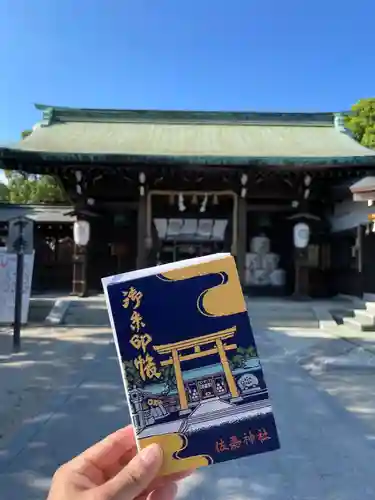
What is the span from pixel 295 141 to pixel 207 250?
4560 millimetres

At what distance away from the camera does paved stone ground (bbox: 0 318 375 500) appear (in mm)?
2918

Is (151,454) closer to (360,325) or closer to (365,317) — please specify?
(360,325)

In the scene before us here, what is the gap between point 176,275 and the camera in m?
1.08

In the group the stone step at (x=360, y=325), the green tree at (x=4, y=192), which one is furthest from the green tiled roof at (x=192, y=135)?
the green tree at (x=4, y=192)

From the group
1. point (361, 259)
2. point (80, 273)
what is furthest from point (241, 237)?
point (80, 273)

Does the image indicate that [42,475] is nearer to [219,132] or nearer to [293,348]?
[293,348]

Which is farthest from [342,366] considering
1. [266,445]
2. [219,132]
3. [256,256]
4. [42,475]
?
[219,132]

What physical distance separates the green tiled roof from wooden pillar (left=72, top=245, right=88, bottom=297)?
3152mm

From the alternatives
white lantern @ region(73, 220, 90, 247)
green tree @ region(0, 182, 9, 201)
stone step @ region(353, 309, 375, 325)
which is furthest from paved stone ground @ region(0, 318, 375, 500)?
green tree @ region(0, 182, 9, 201)

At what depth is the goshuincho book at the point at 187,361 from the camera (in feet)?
3.47

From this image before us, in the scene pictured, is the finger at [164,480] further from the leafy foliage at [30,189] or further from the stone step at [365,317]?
the leafy foliage at [30,189]

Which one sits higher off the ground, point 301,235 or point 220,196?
point 220,196

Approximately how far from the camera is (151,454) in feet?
3.36

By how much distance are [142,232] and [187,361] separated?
39.8 ft
